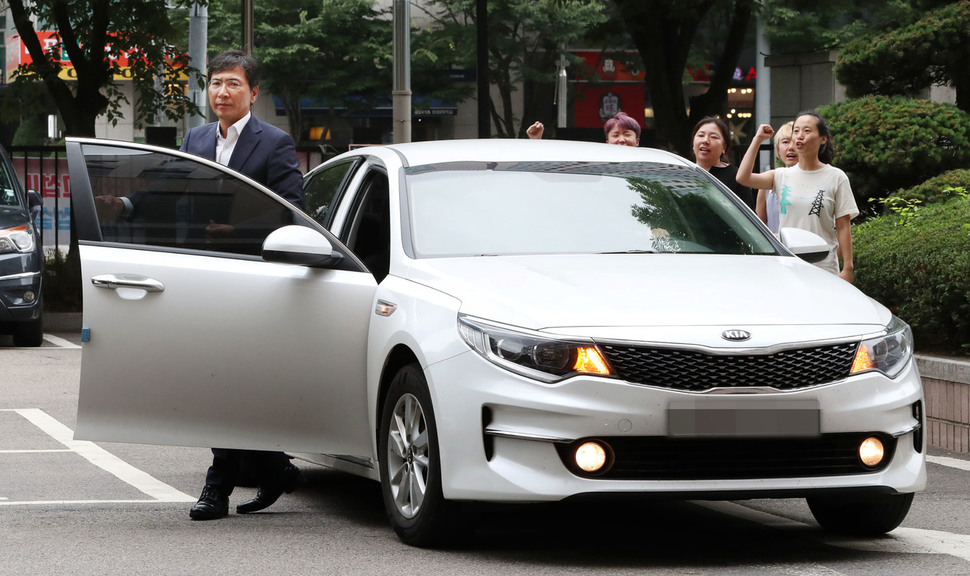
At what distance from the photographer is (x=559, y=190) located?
6.55m

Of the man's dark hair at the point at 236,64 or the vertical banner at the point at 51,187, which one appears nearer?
the man's dark hair at the point at 236,64

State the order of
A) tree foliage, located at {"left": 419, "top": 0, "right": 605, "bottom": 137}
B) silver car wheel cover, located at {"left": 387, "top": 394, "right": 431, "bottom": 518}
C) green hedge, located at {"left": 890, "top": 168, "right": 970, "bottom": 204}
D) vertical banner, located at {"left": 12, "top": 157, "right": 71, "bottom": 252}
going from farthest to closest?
tree foliage, located at {"left": 419, "top": 0, "right": 605, "bottom": 137} < vertical banner, located at {"left": 12, "top": 157, "right": 71, "bottom": 252} < green hedge, located at {"left": 890, "top": 168, "right": 970, "bottom": 204} < silver car wheel cover, located at {"left": 387, "top": 394, "right": 431, "bottom": 518}

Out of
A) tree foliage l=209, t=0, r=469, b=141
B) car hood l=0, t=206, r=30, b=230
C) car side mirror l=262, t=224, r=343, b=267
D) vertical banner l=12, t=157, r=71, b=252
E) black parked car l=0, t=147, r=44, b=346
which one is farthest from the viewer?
tree foliage l=209, t=0, r=469, b=141

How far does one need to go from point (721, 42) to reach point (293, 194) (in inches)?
1446

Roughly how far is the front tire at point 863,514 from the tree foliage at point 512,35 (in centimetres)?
3684

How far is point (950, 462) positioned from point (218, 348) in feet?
13.1

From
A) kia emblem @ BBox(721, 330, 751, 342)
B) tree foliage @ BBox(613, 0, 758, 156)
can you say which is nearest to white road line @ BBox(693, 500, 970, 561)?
kia emblem @ BBox(721, 330, 751, 342)

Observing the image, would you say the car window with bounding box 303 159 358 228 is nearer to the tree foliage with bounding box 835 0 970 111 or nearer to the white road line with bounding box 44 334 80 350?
the white road line with bounding box 44 334 80 350

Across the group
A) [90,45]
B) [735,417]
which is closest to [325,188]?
[735,417]

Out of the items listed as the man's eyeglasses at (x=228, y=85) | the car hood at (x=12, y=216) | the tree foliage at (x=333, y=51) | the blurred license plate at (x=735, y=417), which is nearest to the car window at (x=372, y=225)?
the man's eyeglasses at (x=228, y=85)

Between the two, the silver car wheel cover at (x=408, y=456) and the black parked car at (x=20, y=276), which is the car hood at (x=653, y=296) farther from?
the black parked car at (x=20, y=276)

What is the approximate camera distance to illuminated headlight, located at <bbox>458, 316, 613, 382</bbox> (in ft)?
17.1

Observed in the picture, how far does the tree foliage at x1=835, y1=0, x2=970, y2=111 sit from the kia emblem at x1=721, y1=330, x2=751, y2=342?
32.7 ft

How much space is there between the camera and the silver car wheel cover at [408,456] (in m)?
5.68
